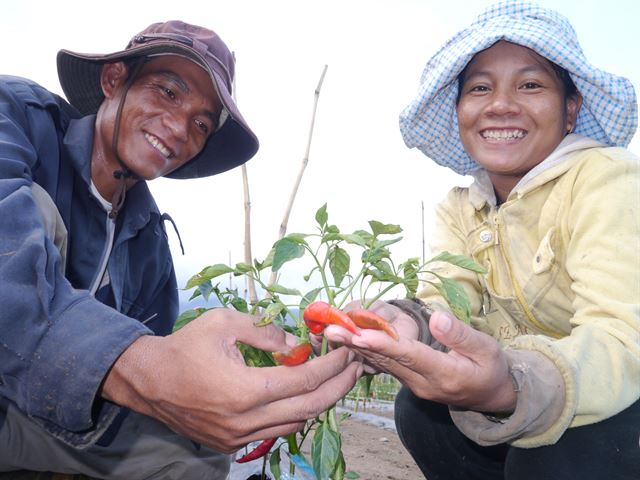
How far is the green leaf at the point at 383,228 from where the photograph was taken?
139 centimetres

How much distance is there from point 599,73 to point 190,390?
1585mm

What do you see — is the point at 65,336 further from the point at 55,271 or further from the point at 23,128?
the point at 23,128

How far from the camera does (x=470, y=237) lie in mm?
2033

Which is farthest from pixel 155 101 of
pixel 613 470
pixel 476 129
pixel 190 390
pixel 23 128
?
pixel 613 470

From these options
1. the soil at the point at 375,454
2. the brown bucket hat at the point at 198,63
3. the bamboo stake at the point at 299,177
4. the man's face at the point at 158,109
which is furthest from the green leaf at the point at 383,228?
the bamboo stake at the point at 299,177

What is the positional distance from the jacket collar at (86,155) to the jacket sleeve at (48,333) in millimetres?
909

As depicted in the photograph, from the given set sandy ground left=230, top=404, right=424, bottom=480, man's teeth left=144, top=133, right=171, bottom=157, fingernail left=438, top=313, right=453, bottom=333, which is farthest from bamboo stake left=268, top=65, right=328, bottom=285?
fingernail left=438, top=313, right=453, bottom=333

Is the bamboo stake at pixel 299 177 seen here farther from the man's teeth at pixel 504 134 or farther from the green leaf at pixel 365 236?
the green leaf at pixel 365 236

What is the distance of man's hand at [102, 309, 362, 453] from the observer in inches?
44.1

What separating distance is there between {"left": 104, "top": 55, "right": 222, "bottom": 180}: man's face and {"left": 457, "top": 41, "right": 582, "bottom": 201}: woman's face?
120 centimetres

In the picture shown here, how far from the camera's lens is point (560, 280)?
1.68 metres

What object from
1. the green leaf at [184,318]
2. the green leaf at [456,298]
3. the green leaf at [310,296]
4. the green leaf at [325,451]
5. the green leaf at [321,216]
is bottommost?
the green leaf at [325,451]

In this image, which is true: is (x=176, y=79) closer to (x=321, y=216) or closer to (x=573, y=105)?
(x=321, y=216)

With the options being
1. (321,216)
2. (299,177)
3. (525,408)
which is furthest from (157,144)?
(299,177)
